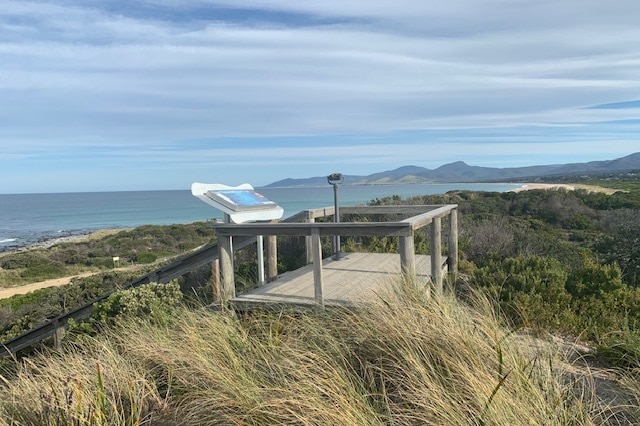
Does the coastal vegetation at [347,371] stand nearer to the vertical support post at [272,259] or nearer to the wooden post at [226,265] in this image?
the wooden post at [226,265]

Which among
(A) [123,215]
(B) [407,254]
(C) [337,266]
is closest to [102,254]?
(C) [337,266]

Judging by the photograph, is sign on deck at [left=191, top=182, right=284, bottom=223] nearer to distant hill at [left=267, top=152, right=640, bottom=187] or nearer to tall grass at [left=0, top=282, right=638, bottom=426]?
tall grass at [left=0, top=282, right=638, bottom=426]

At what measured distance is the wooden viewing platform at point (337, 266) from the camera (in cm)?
469

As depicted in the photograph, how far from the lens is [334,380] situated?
9.04 feet

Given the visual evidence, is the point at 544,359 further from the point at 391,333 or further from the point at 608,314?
the point at 608,314

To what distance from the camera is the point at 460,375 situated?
2.64 meters

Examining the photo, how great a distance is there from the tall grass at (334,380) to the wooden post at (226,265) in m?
1.37

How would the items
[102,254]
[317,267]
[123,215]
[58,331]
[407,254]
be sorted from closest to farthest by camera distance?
[407,254]
[317,267]
[58,331]
[102,254]
[123,215]

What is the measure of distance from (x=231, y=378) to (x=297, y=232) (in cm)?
215

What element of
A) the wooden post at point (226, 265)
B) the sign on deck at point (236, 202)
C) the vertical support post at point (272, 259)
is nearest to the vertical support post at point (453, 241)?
the vertical support post at point (272, 259)

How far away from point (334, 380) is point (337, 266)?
176 inches

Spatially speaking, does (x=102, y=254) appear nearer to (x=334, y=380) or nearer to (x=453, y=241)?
(x=453, y=241)

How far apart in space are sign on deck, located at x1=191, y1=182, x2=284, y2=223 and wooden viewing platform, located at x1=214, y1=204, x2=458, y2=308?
340 mm

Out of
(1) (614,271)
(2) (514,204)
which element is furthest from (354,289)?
(2) (514,204)
